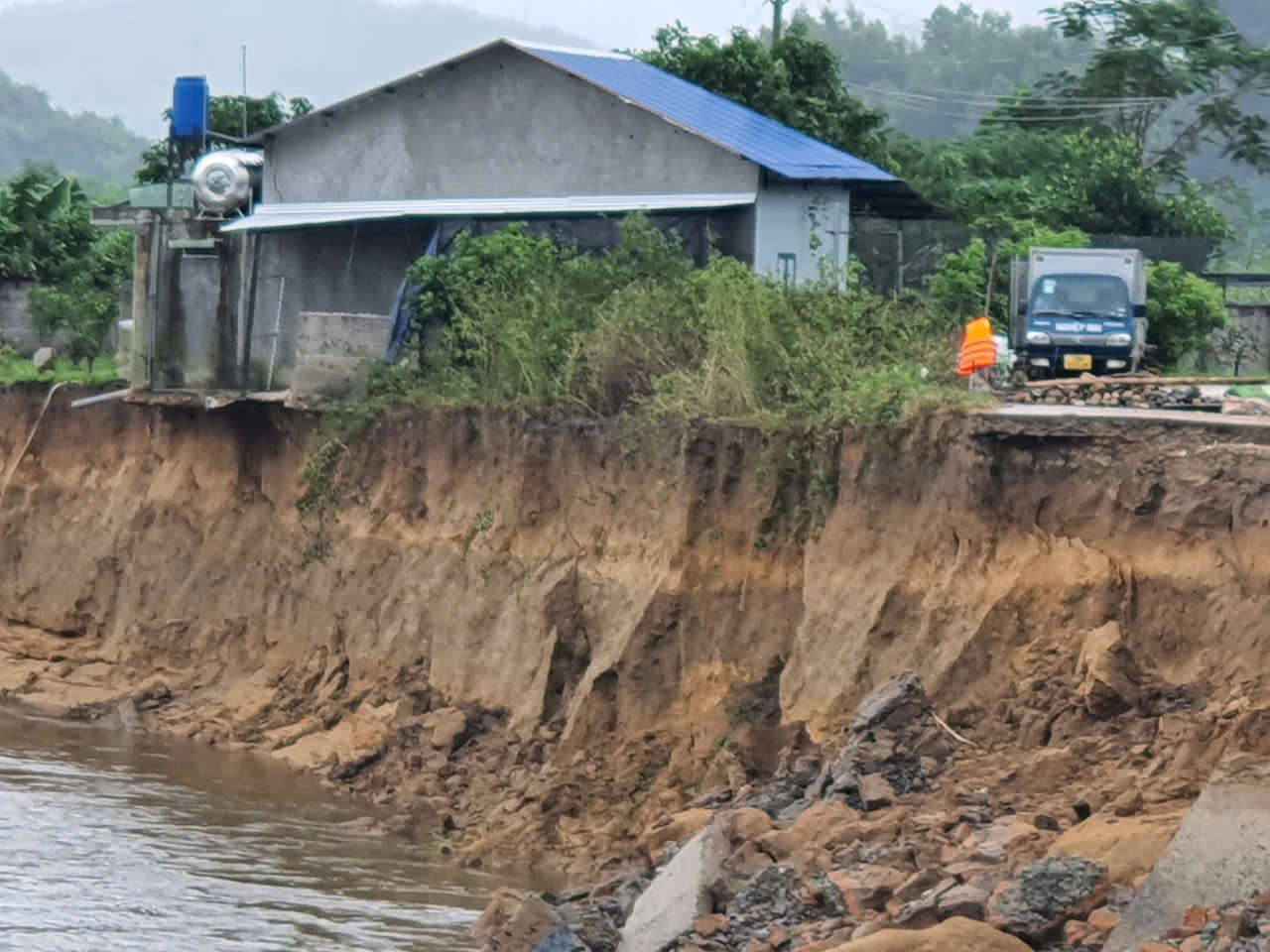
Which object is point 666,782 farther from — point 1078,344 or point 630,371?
point 1078,344

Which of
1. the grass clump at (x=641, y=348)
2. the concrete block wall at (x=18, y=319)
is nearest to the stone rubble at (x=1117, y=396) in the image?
the grass clump at (x=641, y=348)

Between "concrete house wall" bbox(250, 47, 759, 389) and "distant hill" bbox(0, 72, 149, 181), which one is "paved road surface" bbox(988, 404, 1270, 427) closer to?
"concrete house wall" bbox(250, 47, 759, 389)

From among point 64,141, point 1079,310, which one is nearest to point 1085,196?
point 1079,310

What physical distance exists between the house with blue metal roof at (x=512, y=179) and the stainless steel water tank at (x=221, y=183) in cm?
25

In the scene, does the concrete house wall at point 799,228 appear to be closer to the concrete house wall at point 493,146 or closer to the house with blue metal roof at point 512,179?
the house with blue metal roof at point 512,179

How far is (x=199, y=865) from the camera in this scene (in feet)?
54.7

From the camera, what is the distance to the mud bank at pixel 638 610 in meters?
14.0

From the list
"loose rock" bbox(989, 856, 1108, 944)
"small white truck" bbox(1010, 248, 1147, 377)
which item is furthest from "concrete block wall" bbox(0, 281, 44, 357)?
"loose rock" bbox(989, 856, 1108, 944)

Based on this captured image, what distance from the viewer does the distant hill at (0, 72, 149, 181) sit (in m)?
101

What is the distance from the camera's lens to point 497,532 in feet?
65.4

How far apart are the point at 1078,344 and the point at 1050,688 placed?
34.3 ft

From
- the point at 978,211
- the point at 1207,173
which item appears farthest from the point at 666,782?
the point at 1207,173

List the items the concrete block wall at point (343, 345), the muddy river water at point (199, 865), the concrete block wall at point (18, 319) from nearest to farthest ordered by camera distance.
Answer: the muddy river water at point (199, 865)
the concrete block wall at point (343, 345)
the concrete block wall at point (18, 319)

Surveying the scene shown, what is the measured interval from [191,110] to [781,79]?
728 cm
